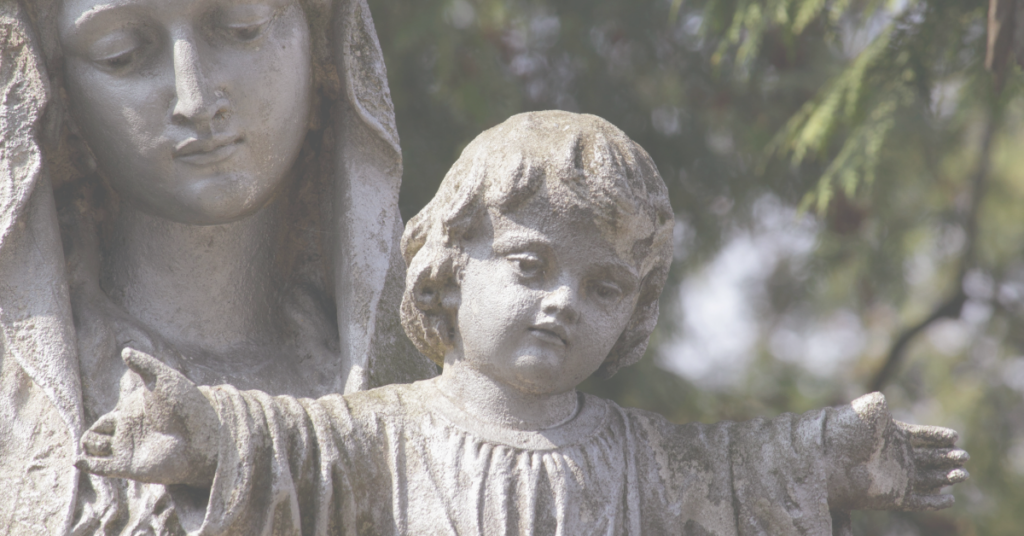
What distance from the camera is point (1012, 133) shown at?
7637mm

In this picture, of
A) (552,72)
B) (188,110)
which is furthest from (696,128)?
(188,110)

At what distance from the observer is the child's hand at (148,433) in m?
2.20

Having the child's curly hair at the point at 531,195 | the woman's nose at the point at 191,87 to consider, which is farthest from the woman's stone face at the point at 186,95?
the child's curly hair at the point at 531,195

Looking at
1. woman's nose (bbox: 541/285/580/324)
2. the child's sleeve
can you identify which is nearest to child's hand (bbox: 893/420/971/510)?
the child's sleeve

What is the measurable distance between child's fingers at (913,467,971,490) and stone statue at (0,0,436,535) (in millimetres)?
1102

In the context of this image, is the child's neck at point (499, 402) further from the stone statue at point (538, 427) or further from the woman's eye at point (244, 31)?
the woman's eye at point (244, 31)

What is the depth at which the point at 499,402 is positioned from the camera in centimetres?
255

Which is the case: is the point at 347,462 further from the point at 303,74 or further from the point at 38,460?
the point at 303,74

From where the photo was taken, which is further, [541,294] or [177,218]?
[177,218]

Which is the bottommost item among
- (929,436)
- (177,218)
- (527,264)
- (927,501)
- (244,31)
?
(927,501)

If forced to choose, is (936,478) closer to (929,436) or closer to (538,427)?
(929,436)

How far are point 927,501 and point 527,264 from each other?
33.6 inches

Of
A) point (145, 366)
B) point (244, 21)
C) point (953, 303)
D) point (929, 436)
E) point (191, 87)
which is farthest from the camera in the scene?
point (953, 303)

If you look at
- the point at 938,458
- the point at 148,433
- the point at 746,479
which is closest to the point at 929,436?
the point at 938,458
